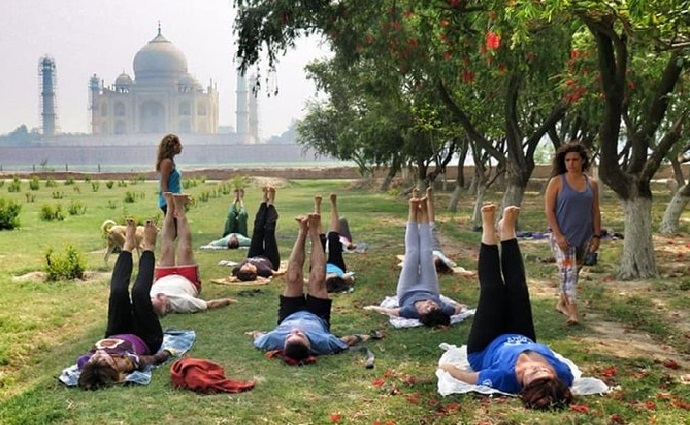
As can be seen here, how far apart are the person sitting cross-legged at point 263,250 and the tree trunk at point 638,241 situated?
4.32m

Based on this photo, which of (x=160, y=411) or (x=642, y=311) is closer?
(x=160, y=411)

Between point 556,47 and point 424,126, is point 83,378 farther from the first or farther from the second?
point 424,126

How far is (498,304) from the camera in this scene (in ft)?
15.5

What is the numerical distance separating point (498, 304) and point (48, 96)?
126 m

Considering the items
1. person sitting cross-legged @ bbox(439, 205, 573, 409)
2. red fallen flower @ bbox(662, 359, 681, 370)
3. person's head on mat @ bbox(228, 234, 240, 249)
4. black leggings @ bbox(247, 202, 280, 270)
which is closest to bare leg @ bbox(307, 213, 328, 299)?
person sitting cross-legged @ bbox(439, 205, 573, 409)

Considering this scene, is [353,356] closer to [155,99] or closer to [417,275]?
[417,275]

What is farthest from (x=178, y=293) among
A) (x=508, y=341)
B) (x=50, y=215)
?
(x=50, y=215)

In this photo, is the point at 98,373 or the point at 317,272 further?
the point at 317,272

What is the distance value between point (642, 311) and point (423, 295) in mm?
2296

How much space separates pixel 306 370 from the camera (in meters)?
5.00

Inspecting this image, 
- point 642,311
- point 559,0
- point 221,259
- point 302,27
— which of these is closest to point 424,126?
point 302,27

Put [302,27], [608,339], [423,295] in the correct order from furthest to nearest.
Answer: [302,27] < [423,295] < [608,339]

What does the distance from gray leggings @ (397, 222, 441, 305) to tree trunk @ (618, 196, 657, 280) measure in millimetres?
3480

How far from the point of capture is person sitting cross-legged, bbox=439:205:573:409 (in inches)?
164
